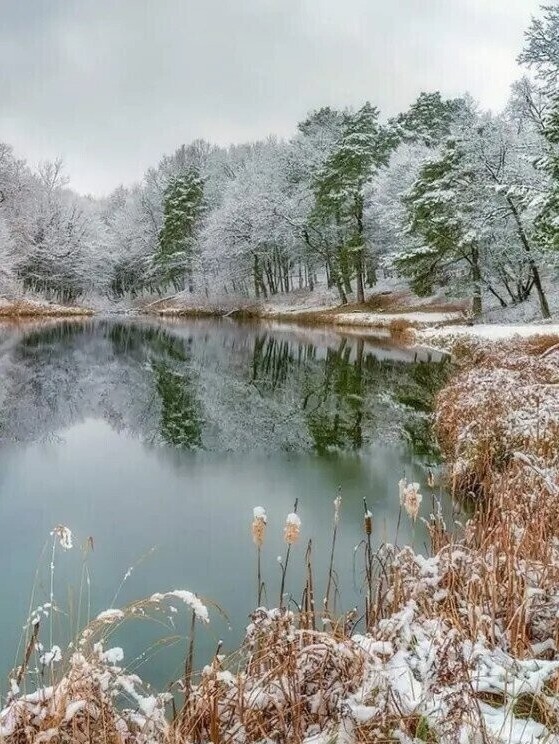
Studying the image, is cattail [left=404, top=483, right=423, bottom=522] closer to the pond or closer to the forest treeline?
the pond

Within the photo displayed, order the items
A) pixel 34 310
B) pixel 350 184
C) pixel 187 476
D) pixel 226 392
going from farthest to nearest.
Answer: pixel 34 310 < pixel 350 184 < pixel 226 392 < pixel 187 476

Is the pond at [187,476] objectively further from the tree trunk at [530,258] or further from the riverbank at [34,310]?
the riverbank at [34,310]

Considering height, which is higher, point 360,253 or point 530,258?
point 360,253

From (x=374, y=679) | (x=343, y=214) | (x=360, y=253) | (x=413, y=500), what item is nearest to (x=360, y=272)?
(x=360, y=253)

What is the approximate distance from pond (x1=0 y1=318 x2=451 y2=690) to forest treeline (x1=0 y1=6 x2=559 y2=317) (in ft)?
34.0

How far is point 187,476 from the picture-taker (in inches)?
361

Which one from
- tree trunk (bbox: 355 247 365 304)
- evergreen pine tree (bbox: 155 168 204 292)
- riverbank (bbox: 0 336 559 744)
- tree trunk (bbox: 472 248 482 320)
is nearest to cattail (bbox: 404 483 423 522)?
riverbank (bbox: 0 336 559 744)

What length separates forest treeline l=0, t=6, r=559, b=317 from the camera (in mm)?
28828

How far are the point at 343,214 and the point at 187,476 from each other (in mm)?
40932

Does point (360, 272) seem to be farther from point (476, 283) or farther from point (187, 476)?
point (187, 476)

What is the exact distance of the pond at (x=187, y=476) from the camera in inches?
207

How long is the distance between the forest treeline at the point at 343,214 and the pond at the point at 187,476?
1035cm

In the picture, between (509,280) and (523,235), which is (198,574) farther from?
(509,280)

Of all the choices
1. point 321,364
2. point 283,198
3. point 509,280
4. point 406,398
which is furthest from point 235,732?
point 283,198
